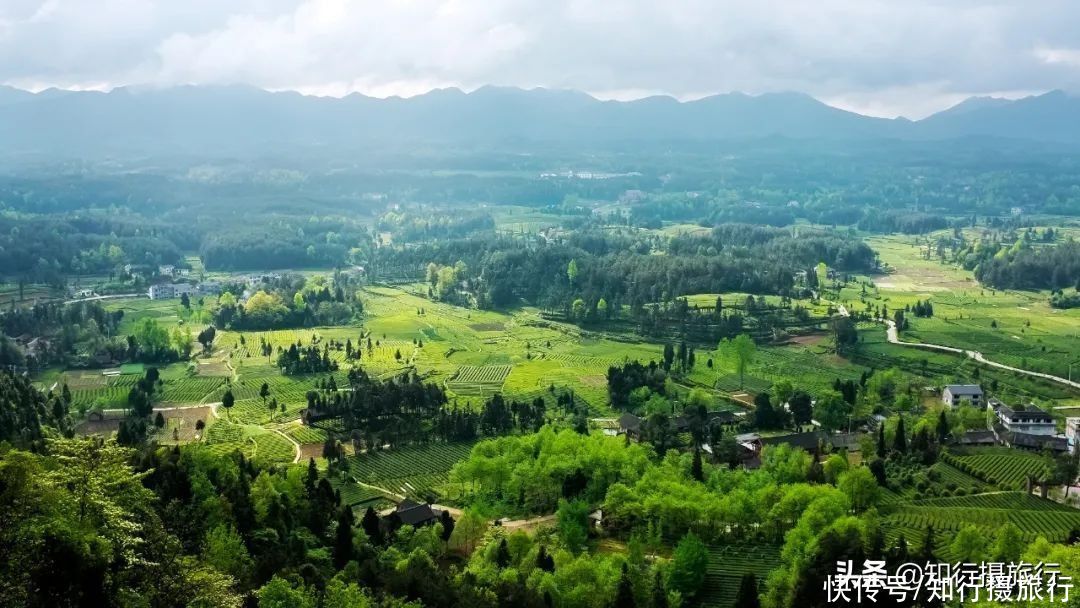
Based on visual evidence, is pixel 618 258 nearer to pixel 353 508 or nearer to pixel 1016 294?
pixel 1016 294

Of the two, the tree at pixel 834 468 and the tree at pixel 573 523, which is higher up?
the tree at pixel 834 468

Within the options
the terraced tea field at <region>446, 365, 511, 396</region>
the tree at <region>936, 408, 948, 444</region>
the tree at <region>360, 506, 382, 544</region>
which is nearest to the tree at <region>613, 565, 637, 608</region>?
the tree at <region>360, 506, 382, 544</region>

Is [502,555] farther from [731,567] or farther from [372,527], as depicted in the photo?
[731,567]

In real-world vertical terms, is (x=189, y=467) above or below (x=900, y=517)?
above

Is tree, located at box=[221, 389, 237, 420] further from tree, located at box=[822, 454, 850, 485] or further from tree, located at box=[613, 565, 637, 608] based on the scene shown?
tree, located at box=[822, 454, 850, 485]

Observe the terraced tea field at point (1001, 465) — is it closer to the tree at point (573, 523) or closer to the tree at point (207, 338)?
the tree at point (573, 523)

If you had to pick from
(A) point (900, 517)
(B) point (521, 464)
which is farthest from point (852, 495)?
(B) point (521, 464)

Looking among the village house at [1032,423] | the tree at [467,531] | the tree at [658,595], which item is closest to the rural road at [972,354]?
the village house at [1032,423]
